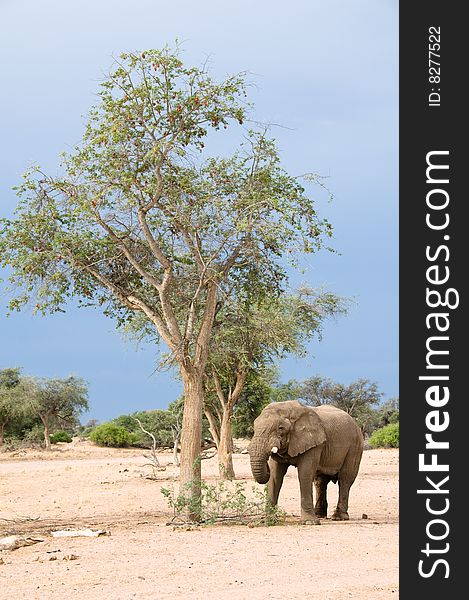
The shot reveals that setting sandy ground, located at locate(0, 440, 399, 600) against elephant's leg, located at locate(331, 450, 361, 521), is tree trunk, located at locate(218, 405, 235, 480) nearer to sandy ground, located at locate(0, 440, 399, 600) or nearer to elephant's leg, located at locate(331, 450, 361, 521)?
sandy ground, located at locate(0, 440, 399, 600)

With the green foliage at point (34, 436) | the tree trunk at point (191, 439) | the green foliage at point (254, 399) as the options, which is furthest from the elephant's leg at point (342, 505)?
the green foliage at point (34, 436)

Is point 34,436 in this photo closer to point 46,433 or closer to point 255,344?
point 46,433

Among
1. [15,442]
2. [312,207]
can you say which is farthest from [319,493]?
[15,442]

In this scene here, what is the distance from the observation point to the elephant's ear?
14648 mm

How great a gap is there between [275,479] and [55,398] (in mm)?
37120

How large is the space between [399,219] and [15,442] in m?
44.1

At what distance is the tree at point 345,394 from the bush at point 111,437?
11503mm

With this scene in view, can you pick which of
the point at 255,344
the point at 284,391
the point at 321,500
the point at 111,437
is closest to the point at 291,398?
the point at 284,391

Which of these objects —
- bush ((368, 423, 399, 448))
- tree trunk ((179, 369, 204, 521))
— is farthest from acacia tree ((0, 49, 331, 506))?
bush ((368, 423, 399, 448))

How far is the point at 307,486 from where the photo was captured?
1479 cm

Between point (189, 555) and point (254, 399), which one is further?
point (254, 399)

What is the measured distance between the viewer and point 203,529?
14.3m

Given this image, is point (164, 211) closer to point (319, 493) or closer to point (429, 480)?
point (319, 493)

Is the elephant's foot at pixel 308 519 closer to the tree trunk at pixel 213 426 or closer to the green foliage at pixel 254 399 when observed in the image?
the tree trunk at pixel 213 426
